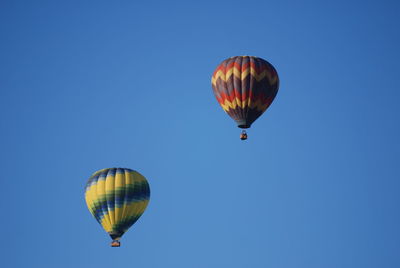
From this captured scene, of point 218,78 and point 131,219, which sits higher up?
point 218,78

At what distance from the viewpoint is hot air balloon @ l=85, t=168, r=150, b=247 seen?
76.7 metres

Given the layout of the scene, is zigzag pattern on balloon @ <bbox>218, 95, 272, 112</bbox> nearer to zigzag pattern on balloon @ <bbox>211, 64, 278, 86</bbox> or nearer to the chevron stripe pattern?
the chevron stripe pattern

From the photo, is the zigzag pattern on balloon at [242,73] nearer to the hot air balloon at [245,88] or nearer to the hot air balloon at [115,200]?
the hot air balloon at [245,88]

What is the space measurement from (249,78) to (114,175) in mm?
11741

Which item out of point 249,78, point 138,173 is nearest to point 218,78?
point 249,78

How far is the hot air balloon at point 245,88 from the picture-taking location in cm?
7456

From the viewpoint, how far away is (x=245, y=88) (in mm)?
74438

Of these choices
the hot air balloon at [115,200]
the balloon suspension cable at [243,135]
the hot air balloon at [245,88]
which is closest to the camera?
the balloon suspension cable at [243,135]

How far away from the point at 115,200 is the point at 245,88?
1190 centimetres

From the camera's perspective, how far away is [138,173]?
79.2 metres

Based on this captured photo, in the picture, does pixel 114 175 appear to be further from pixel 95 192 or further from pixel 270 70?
pixel 270 70

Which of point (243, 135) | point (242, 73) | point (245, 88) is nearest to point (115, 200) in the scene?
point (243, 135)

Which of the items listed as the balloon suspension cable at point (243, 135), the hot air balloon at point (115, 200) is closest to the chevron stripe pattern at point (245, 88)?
the balloon suspension cable at point (243, 135)

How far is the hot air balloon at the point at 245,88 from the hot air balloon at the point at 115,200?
8692 millimetres
